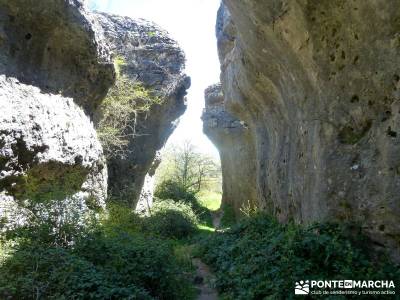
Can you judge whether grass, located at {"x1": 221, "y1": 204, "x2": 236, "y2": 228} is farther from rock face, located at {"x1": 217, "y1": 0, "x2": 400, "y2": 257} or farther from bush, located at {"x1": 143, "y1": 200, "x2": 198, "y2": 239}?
rock face, located at {"x1": 217, "y1": 0, "x2": 400, "y2": 257}

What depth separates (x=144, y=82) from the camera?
56.1 ft

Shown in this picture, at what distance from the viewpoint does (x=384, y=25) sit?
5.67 m

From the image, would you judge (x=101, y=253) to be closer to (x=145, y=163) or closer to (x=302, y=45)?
(x=302, y=45)

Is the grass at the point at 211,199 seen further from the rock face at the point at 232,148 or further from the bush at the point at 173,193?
the bush at the point at 173,193

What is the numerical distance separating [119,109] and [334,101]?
9113 mm

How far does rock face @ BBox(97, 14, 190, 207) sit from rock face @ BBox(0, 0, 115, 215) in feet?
14.0

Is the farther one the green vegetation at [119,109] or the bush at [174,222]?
the bush at [174,222]

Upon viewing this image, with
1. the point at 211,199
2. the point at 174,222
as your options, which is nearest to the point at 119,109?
the point at 174,222

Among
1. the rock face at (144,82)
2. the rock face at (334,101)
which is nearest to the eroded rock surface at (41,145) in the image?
the rock face at (334,101)

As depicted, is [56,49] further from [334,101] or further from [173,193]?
[173,193]

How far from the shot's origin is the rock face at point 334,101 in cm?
561

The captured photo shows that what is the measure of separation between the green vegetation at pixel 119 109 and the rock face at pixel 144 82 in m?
0.41

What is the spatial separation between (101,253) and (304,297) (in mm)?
3526

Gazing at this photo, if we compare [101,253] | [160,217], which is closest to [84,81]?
[101,253]
